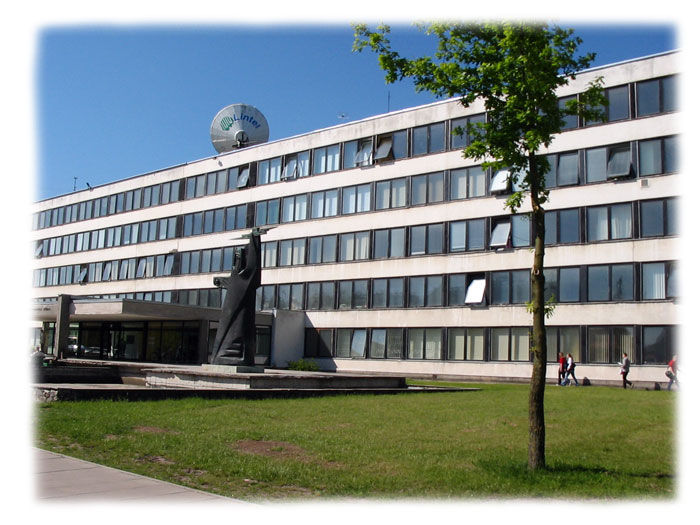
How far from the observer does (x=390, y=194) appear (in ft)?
148

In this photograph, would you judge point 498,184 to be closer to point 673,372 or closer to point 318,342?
point 673,372

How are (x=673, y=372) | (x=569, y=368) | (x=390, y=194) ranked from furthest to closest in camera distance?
(x=390, y=194)
(x=569, y=368)
(x=673, y=372)

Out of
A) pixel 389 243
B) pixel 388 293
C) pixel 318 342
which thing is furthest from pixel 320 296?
pixel 389 243

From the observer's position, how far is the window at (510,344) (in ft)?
126

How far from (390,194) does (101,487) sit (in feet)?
124

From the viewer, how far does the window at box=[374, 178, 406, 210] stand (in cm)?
4450

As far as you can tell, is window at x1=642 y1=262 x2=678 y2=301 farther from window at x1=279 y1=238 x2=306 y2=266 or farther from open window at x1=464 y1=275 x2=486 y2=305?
window at x1=279 y1=238 x2=306 y2=266

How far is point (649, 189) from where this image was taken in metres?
34.6

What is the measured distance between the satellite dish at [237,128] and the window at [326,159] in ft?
34.9

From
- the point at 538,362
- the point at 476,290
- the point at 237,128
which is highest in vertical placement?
the point at 237,128

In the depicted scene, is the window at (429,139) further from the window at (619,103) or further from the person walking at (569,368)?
the person walking at (569,368)

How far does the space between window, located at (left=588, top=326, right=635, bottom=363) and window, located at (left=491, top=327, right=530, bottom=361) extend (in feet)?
11.1

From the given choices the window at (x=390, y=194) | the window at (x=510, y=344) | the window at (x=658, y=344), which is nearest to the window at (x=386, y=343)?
the window at (x=510, y=344)

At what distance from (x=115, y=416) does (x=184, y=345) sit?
33.9m
